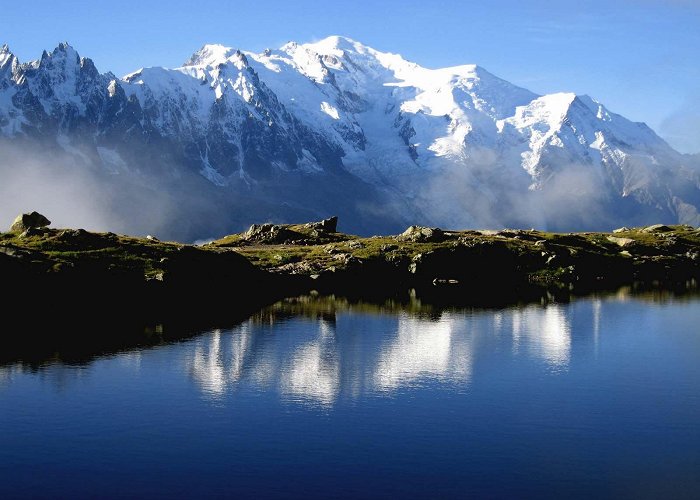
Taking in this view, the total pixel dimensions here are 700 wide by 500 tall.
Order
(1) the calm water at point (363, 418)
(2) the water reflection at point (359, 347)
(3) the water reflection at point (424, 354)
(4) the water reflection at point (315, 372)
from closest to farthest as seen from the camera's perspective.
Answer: (1) the calm water at point (363, 418) < (4) the water reflection at point (315, 372) < (2) the water reflection at point (359, 347) < (3) the water reflection at point (424, 354)

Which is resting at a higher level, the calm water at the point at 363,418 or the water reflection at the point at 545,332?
the water reflection at the point at 545,332

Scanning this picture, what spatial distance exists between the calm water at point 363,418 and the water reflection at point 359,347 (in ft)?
1.78

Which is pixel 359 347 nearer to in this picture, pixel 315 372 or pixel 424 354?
pixel 424 354

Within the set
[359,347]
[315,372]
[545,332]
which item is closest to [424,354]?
[359,347]

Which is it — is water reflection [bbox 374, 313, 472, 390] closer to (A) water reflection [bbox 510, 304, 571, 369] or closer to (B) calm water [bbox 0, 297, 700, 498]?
(B) calm water [bbox 0, 297, 700, 498]

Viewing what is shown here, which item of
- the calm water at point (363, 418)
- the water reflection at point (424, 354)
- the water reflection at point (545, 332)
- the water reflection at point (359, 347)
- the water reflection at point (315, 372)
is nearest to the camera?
the calm water at point (363, 418)

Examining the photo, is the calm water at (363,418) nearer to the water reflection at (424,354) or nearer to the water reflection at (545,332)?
the water reflection at (424,354)

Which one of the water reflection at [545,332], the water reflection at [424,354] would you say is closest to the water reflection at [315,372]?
the water reflection at [424,354]

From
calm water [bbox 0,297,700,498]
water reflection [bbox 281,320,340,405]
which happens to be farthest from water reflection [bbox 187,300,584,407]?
calm water [bbox 0,297,700,498]

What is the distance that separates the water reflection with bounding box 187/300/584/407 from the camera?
343ft

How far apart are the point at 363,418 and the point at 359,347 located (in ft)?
135

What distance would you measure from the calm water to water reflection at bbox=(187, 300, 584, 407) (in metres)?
0.54

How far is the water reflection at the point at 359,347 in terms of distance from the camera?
343 feet

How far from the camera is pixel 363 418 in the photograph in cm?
8831
